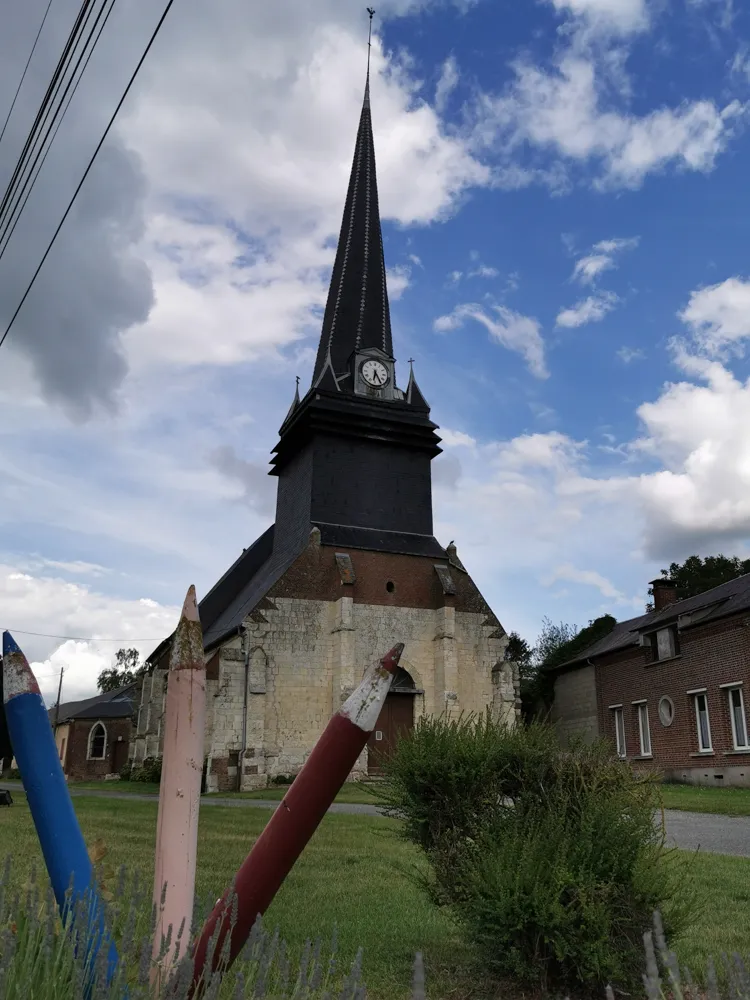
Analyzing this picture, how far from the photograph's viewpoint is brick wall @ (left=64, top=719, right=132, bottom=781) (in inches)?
1876

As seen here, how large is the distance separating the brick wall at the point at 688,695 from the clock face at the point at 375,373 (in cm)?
1402

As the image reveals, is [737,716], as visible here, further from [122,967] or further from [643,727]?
[122,967]

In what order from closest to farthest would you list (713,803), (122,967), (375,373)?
(122,967) < (713,803) < (375,373)

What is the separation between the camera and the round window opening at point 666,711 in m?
27.3

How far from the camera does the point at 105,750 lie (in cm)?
4806

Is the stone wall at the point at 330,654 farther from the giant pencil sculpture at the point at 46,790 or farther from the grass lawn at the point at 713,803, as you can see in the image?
the giant pencil sculpture at the point at 46,790

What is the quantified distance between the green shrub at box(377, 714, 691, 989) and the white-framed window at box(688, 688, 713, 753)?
22556 mm

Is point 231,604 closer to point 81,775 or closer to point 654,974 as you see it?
point 81,775

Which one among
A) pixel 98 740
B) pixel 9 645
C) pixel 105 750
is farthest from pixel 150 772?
pixel 9 645

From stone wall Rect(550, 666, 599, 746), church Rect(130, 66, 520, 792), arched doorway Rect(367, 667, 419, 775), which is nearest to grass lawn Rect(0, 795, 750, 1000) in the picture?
church Rect(130, 66, 520, 792)

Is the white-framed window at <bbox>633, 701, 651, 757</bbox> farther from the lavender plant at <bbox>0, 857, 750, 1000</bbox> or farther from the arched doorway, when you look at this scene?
the lavender plant at <bbox>0, 857, 750, 1000</bbox>

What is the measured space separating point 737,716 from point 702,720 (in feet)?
6.35

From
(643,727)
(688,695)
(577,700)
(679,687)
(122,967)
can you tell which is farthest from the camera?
(577,700)

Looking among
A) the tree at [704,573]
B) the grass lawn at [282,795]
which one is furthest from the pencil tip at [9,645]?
the tree at [704,573]
